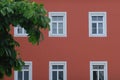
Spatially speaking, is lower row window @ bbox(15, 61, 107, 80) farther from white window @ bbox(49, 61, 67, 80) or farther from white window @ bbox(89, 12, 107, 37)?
white window @ bbox(89, 12, 107, 37)

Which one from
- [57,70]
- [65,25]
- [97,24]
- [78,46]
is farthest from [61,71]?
[97,24]

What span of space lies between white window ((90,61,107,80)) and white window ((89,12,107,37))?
4.40 feet

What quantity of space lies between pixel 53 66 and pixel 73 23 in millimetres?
2234

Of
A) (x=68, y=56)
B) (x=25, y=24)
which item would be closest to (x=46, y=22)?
(x=25, y=24)

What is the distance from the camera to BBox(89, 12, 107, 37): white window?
21875 millimetres

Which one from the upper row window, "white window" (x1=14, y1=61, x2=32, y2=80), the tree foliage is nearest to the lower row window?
"white window" (x1=14, y1=61, x2=32, y2=80)

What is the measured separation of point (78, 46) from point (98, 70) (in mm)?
1490

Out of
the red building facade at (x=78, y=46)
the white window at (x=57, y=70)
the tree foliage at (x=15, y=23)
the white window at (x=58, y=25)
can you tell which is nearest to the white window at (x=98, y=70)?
the red building facade at (x=78, y=46)

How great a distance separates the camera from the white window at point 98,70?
71.1 feet

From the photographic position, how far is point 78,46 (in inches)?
858

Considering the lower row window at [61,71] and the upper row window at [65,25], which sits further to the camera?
the upper row window at [65,25]

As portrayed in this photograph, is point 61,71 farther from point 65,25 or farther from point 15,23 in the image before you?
point 15,23

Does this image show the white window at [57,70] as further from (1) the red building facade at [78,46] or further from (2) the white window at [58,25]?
(2) the white window at [58,25]

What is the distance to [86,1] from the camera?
21.9 meters
